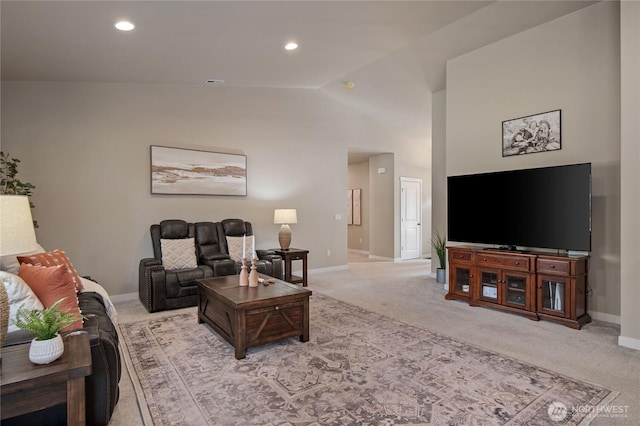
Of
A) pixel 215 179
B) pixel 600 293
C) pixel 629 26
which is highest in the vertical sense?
pixel 629 26

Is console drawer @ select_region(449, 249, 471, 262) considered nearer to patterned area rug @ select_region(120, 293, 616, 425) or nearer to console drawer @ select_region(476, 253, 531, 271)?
console drawer @ select_region(476, 253, 531, 271)

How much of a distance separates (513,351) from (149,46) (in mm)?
4600

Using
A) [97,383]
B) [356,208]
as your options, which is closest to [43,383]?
[97,383]

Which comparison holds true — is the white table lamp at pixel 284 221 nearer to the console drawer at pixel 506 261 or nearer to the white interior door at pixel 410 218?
the console drawer at pixel 506 261

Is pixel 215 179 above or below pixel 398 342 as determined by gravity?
above

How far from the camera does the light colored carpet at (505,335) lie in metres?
2.33

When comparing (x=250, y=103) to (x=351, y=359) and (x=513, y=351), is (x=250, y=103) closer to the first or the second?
(x=351, y=359)

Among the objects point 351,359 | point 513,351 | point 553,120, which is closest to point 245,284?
point 351,359

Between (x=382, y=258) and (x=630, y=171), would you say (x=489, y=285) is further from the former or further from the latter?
(x=382, y=258)

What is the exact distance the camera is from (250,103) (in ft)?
19.6

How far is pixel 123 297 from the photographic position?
15.9 ft

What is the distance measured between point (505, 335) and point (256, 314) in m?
2.44

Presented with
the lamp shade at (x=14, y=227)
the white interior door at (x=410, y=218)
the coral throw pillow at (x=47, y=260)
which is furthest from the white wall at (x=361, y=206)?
the lamp shade at (x=14, y=227)

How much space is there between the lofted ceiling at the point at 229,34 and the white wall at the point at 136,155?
33 cm
